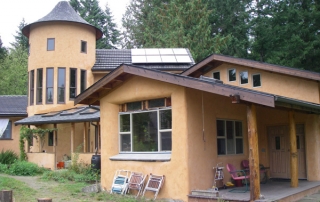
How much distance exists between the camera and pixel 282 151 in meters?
15.0

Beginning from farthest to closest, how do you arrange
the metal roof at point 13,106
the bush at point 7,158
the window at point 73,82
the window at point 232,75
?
the metal roof at point 13,106 → the window at point 73,82 → the bush at point 7,158 → the window at point 232,75

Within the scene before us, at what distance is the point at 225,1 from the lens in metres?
35.9

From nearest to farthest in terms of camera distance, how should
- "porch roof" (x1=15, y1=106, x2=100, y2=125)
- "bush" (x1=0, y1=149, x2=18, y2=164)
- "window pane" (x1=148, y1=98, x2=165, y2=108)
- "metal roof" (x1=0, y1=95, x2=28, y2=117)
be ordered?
"window pane" (x1=148, y1=98, x2=165, y2=108) < "porch roof" (x1=15, y1=106, x2=100, y2=125) < "bush" (x1=0, y1=149, x2=18, y2=164) < "metal roof" (x1=0, y1=95, x2=28, y2=117)

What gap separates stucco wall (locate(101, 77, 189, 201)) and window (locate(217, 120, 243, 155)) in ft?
6.53

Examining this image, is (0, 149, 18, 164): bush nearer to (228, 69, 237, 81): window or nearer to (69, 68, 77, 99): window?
(69, 68, 77, 99): window

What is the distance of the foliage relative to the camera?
45.7m

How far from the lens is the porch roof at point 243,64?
557 inches

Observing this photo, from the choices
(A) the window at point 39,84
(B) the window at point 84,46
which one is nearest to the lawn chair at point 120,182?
(A) the window at point 39,84

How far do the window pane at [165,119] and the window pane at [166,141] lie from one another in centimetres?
22

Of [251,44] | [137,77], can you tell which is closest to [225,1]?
[251,44]

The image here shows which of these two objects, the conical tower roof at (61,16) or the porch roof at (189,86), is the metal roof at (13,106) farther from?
the porch roof at (189,86)

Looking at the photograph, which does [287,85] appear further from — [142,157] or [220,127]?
[142,157]

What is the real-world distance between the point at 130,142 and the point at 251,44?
2301 cm

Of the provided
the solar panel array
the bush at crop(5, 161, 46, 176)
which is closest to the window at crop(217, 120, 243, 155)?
the bush at crop(5, 161, 46, 176)
